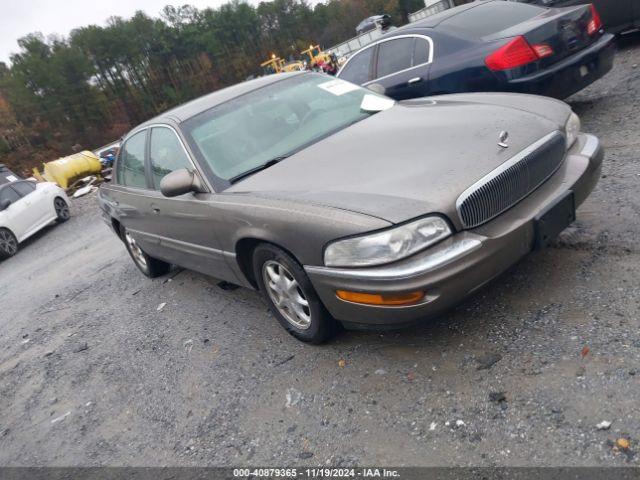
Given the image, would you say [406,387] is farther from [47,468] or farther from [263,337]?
[47,468]

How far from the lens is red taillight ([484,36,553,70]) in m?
5.16

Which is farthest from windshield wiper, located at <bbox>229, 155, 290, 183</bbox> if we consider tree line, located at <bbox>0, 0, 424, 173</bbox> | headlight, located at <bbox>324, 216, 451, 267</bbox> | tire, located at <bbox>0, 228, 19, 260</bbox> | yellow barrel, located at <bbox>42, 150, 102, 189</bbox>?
tree line, located at <bbox>0, 0, 424, 173</bbox>

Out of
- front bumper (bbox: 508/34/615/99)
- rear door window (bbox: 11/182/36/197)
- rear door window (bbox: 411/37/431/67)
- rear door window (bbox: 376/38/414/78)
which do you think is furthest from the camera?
rear door window (bbox: 11/182/36/197)

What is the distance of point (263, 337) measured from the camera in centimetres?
381

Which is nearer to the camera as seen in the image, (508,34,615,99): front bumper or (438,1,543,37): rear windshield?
(508,34,615,99): front bumper

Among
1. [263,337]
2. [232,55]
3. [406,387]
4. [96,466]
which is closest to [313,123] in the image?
[263,337]

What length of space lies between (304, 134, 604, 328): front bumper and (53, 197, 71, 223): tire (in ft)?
39.3

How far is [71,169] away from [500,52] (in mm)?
16938

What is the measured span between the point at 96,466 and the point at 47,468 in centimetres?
41

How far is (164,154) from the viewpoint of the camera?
420 centimetres

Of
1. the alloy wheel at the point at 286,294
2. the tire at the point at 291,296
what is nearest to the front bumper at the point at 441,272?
the tire at the point at 291,296

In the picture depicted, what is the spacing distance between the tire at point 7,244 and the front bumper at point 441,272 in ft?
35.0

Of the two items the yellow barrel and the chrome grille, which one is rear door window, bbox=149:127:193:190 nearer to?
the chrome grille

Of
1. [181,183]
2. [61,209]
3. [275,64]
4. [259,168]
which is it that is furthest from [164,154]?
[275,64]
